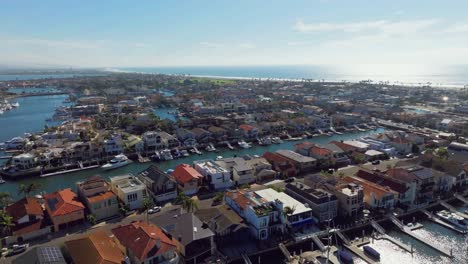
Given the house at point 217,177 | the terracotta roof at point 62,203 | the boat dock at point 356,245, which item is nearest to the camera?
the boat dock at point 356,245

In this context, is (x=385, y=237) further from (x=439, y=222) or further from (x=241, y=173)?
(x=241, y=173)

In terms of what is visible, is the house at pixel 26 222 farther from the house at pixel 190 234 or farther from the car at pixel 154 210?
the house at pixel 190 234

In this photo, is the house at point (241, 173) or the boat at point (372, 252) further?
the house at point (241, 173)

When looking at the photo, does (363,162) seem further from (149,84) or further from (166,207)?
(149,84)

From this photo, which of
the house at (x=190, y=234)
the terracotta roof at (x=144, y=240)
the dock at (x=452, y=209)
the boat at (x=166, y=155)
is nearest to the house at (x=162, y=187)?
the house at (x=190, y=234)

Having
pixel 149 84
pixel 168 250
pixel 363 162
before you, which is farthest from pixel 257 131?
pixel 149 84

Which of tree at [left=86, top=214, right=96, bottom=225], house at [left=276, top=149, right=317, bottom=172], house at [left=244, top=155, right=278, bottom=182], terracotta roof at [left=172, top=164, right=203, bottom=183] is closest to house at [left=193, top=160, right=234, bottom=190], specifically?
terracotta roof at [left=172, top=164, right=203, bottom=183]

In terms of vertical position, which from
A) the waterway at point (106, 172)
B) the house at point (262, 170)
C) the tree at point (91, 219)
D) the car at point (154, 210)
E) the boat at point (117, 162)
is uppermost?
the house at point (262, 170)
